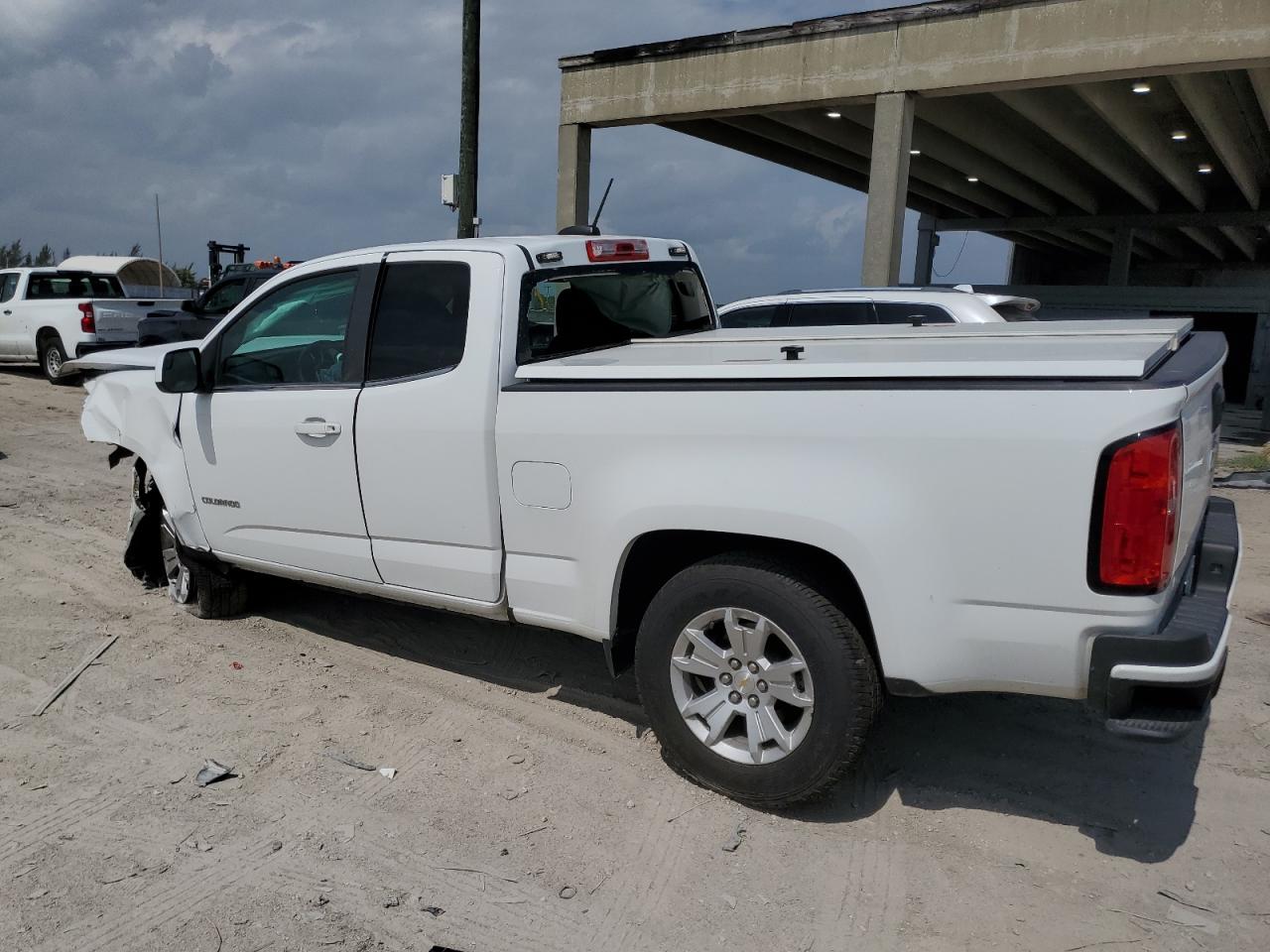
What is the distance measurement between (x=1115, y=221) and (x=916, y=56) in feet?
55.4

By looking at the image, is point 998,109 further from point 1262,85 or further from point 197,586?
point 197,586

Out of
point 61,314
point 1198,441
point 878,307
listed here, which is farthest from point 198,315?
point 1198,441

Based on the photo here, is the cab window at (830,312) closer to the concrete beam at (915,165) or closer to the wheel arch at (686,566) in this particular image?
the wheel arch at (686,566)

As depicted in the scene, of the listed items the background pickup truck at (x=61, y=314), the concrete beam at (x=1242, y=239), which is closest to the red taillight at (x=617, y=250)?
the background pickup truck at (x=61, y=314)

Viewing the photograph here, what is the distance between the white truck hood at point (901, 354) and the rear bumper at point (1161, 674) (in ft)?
2.32

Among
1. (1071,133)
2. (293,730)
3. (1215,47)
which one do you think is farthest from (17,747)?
(1071,133)

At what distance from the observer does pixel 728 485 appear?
10.4 ft

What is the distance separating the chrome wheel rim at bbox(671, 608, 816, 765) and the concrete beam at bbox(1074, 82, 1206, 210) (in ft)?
42.2

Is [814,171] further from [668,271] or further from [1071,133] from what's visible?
[668,271]

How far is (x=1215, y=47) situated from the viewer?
998cm

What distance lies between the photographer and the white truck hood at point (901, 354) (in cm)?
277

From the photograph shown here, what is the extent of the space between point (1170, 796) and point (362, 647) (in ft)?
11.7

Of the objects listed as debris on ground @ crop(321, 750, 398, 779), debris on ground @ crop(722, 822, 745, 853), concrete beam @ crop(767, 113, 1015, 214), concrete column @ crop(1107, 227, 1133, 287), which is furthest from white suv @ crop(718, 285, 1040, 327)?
concrete column @ crop(1107, 227, 1133, 287)

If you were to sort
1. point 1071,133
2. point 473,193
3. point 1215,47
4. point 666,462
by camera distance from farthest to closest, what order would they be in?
point 1071,133 → point 473,193 → point 1215,47 → point 666,462
